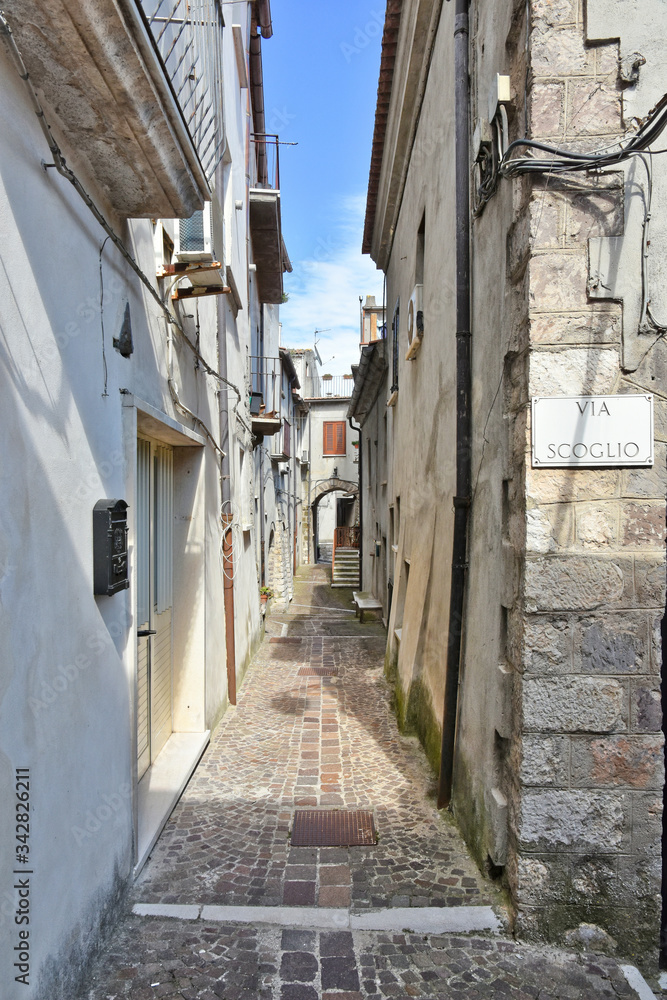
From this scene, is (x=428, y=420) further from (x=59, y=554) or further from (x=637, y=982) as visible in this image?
(x=637, y=982)

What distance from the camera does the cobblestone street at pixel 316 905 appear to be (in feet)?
8.89

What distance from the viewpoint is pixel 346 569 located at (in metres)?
19.4

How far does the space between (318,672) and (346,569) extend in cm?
1095

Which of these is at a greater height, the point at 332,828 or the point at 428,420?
the point at 428,420

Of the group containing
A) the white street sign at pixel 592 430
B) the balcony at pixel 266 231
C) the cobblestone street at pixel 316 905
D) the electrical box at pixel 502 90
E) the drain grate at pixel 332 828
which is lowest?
the drain grate at pixel 332 828

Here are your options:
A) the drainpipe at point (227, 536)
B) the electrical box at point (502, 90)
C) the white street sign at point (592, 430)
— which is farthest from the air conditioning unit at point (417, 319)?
the white street sign at point (592, 430)

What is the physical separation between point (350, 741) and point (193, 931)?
111 inches

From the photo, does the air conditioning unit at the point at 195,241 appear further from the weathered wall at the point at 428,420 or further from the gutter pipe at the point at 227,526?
Result: the gutter pipe at the point at 227,526

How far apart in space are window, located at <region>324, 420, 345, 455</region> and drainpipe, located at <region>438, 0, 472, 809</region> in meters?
26.3

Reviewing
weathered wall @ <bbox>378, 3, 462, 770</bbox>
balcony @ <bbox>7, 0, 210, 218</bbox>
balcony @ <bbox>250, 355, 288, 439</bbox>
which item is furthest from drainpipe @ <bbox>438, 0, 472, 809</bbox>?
balcony @ <bbox>250, 355, 288, 439</bbox>

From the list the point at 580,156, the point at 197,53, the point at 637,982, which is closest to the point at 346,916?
the point at 637,982

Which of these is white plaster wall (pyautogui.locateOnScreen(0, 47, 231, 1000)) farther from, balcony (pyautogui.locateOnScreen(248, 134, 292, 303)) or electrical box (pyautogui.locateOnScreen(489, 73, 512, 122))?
balcony (pyautogui.locateOnScreen(248, 134, 292, 303))

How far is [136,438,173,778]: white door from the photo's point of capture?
4.54 m

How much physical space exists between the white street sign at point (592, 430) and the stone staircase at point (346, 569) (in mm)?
15982
